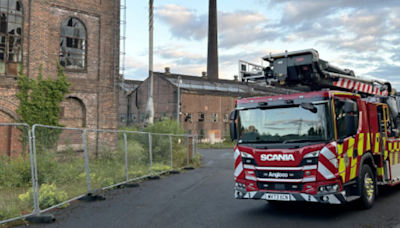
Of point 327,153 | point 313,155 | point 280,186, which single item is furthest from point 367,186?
point 280,186

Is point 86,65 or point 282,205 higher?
point 86,65

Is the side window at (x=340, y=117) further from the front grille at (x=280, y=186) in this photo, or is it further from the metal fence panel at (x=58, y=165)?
the metal fence panel at (x=58, y=165)

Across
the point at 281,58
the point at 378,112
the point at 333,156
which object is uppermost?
the point at 281,58

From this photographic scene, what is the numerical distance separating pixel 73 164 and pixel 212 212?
4222mm

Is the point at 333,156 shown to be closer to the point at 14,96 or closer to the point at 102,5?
the point at 14,96

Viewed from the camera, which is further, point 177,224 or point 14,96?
point 14,96

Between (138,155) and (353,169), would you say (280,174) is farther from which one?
(138,155)

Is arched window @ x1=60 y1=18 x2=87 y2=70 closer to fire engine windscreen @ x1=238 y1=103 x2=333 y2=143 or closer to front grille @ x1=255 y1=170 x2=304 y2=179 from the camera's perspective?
fire engine windscreen @ x1=238 y1=103 x2=333 y2=143

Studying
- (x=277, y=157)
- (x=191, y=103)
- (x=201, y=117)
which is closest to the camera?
(x=277, y=157)

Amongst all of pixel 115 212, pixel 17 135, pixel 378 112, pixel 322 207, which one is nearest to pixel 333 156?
pixel 322 207

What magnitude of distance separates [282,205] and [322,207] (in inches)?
37.3

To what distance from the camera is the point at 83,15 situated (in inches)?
817

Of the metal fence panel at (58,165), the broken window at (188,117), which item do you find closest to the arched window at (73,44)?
the metal fence panel at (58,165)

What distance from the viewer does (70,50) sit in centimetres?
2016
